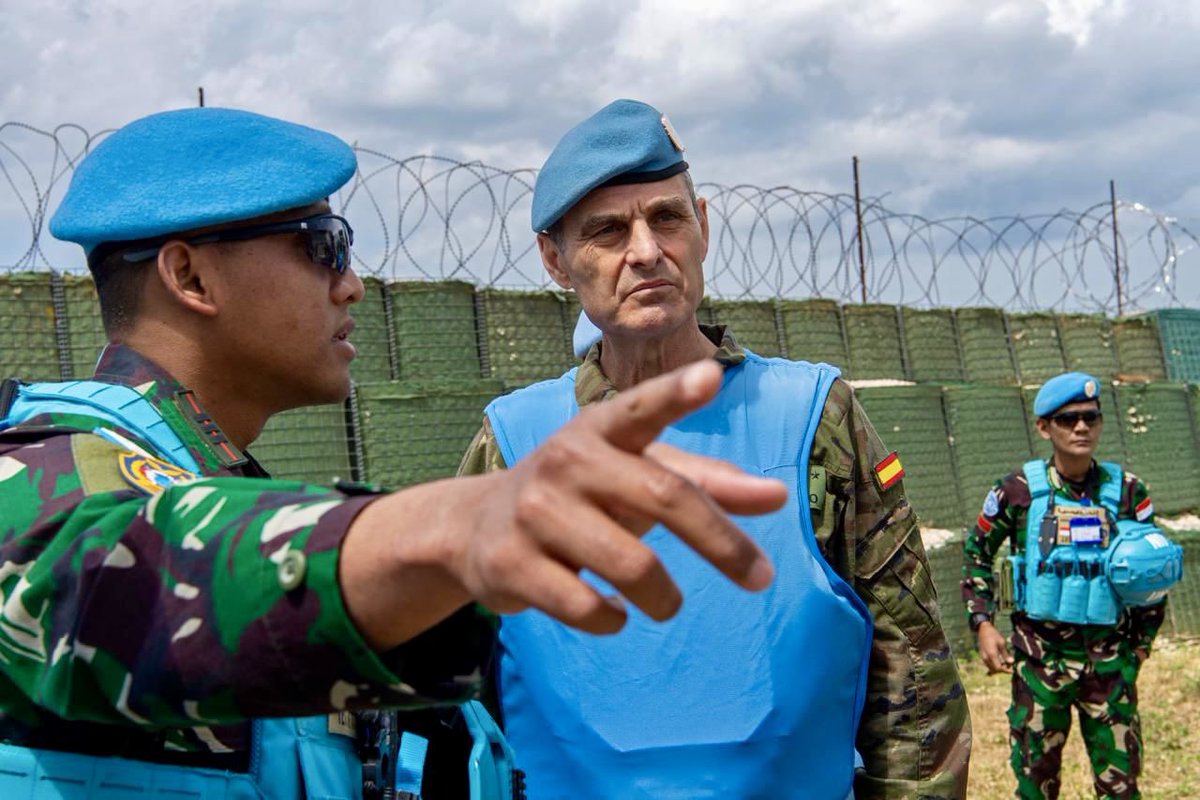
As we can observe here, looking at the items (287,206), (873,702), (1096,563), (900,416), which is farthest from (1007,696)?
(287,206)

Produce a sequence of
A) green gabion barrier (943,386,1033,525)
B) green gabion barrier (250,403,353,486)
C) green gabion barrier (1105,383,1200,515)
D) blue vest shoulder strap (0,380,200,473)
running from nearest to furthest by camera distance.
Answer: blue vest shoulder strap (0,380,200,473) → green gabion barrier (250,403,353,486) → green gabion barrier (943,386,1033,525) → green gabion barrier (1105,383,1200,515)

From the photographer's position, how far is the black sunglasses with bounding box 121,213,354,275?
1.48 metres

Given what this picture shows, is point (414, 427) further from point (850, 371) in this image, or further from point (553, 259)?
point (850, 371)

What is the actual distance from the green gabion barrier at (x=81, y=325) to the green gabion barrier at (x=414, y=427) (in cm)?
124

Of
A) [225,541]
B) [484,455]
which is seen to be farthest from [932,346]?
[225,541]

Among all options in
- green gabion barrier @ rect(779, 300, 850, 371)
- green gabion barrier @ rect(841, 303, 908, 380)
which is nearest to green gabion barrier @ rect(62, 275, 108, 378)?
green gabion barrier @ rect(779, 300, 850, 371)

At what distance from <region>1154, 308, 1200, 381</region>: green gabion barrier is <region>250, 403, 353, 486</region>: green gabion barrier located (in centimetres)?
873

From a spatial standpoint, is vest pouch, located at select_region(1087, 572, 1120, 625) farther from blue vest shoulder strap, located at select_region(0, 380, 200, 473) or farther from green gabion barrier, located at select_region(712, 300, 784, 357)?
blue vest shoulder strap, located at select_region(0, 380, 200, 473)

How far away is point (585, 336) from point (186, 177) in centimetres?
140

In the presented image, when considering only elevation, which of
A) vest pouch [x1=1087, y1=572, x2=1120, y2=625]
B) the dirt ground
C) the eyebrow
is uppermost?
the eyebrow

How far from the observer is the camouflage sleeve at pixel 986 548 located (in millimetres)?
5688

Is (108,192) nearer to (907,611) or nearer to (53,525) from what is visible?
(53,525)

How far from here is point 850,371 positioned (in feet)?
31.0

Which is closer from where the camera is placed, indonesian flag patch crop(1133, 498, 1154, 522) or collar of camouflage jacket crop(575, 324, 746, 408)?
collar of camouflage jacket crop(575, 324, 746, 408)
